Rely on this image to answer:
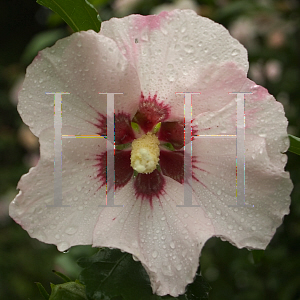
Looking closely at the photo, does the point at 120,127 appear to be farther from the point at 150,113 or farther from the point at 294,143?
the point at 294,143

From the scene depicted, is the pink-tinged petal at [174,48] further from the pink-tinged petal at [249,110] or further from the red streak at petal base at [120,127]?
the red streak at petal base at [120,127]

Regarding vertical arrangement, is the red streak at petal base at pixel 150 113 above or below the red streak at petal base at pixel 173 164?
above

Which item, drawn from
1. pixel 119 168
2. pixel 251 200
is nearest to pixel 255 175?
pixel 251 200

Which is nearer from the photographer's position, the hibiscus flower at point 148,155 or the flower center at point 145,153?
the hibiscus flower at point 148,155

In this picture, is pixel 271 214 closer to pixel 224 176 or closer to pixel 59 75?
pixel 224 176

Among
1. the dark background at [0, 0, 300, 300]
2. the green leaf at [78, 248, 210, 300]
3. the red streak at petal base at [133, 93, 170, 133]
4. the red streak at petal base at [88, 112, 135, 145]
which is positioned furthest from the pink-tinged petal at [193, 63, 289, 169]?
the dark background at [0, 0, 300, 300]

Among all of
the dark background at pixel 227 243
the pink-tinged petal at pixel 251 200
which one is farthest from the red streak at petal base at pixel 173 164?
the dark background at pixel 227 243

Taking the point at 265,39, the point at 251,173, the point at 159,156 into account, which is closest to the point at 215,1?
the point at 265,39
